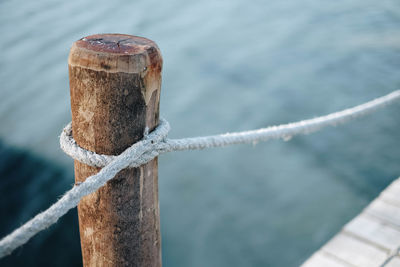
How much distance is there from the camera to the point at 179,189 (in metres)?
3.51

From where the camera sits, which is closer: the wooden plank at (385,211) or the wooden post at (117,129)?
the wooden post at (117,129)

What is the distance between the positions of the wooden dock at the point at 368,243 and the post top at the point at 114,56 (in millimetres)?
1485

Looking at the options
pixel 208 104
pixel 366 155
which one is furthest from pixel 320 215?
pixel 208 104

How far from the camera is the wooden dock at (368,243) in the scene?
1.98 metres

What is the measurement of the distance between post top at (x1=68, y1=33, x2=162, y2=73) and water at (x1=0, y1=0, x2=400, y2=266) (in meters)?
2.21

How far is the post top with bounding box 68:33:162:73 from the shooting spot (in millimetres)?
903

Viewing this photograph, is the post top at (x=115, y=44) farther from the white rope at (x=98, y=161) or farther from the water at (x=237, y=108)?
the water at (x=237, y=108)

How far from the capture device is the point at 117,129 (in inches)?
38.5

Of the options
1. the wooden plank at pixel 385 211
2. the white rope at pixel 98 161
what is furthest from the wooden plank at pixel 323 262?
the white rope at pixel 98 161

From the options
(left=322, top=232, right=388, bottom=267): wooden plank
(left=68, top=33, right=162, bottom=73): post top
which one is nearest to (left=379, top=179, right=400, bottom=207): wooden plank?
(left=322, top=232, right=388, bottom=267): wooden plank

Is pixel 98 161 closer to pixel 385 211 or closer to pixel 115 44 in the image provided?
pixel 115 44

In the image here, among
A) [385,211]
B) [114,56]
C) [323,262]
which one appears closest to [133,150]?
[114,56]

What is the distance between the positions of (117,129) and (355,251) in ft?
5.27

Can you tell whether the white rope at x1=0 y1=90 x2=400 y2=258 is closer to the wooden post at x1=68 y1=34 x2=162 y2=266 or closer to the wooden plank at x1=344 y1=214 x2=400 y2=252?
the wooden post at x1=68 y1=34 x2=162 y2=266
